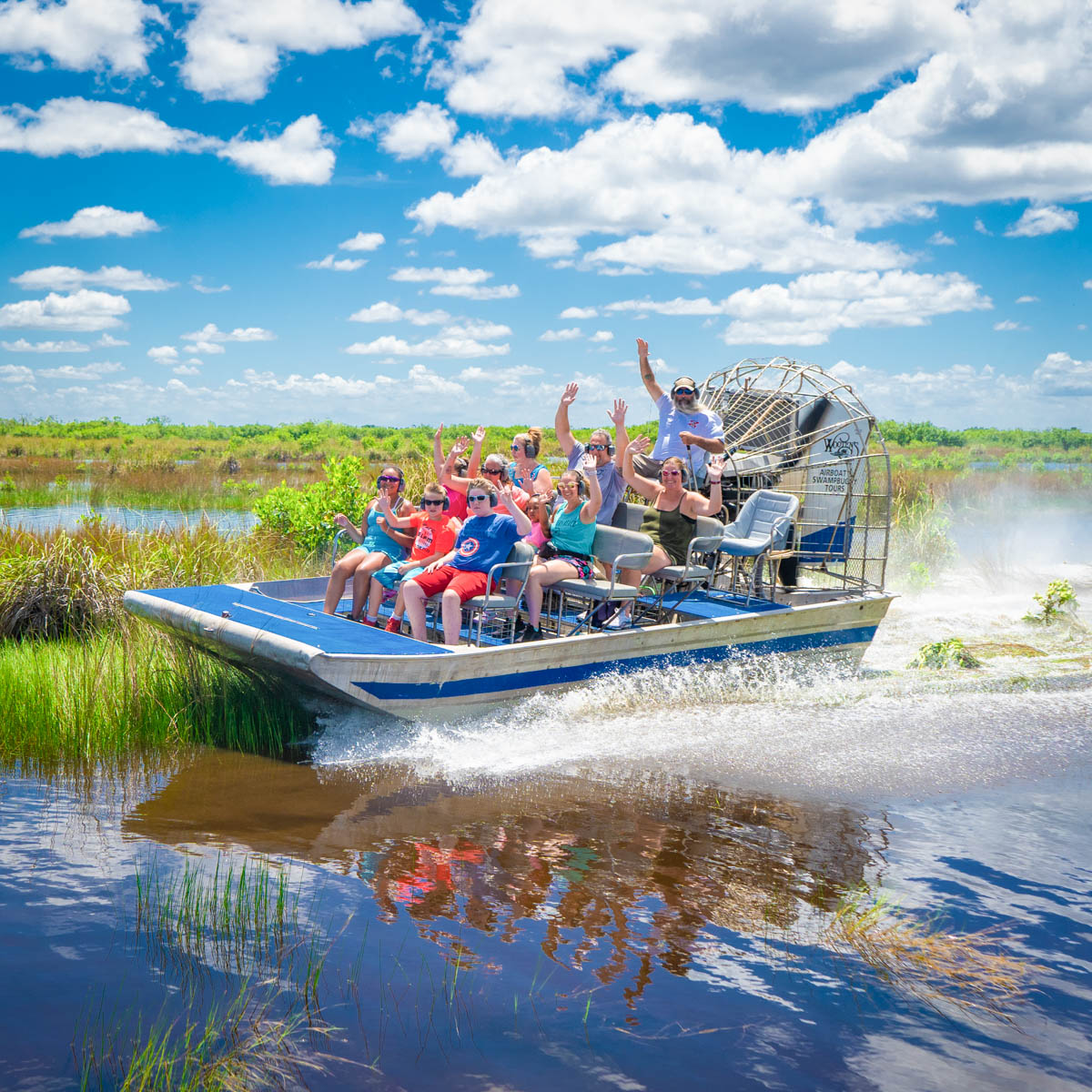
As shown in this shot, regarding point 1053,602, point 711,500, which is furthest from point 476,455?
point 1053,602

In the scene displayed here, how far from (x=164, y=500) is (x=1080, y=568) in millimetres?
21617

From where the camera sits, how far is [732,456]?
39.7 ft

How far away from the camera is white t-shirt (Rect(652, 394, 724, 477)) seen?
1143 cm

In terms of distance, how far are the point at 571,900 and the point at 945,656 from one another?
7827 mm

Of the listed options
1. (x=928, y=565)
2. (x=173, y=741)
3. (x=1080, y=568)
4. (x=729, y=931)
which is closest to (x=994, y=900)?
(x=729, y=931)

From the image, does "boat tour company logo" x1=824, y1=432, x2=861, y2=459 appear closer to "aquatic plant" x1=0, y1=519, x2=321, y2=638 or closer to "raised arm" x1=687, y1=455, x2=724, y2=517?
A: "raised arm" x1=687, y1=455, x2=724, y2=517

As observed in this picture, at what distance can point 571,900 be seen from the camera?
5.51 meters

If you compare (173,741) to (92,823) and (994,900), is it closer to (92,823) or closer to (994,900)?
(92,823)

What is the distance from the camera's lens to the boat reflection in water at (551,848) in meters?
5.20

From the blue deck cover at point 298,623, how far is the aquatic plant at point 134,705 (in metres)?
0.49

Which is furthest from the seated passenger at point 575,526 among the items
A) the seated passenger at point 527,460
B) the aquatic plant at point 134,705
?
the aquatic plant at point 134,705

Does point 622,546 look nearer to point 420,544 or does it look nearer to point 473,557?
point 473,557

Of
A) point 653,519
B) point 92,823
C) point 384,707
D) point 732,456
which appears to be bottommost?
point 92,823

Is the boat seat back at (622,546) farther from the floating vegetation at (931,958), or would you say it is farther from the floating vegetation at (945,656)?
the floating vegetation at (945,656)
